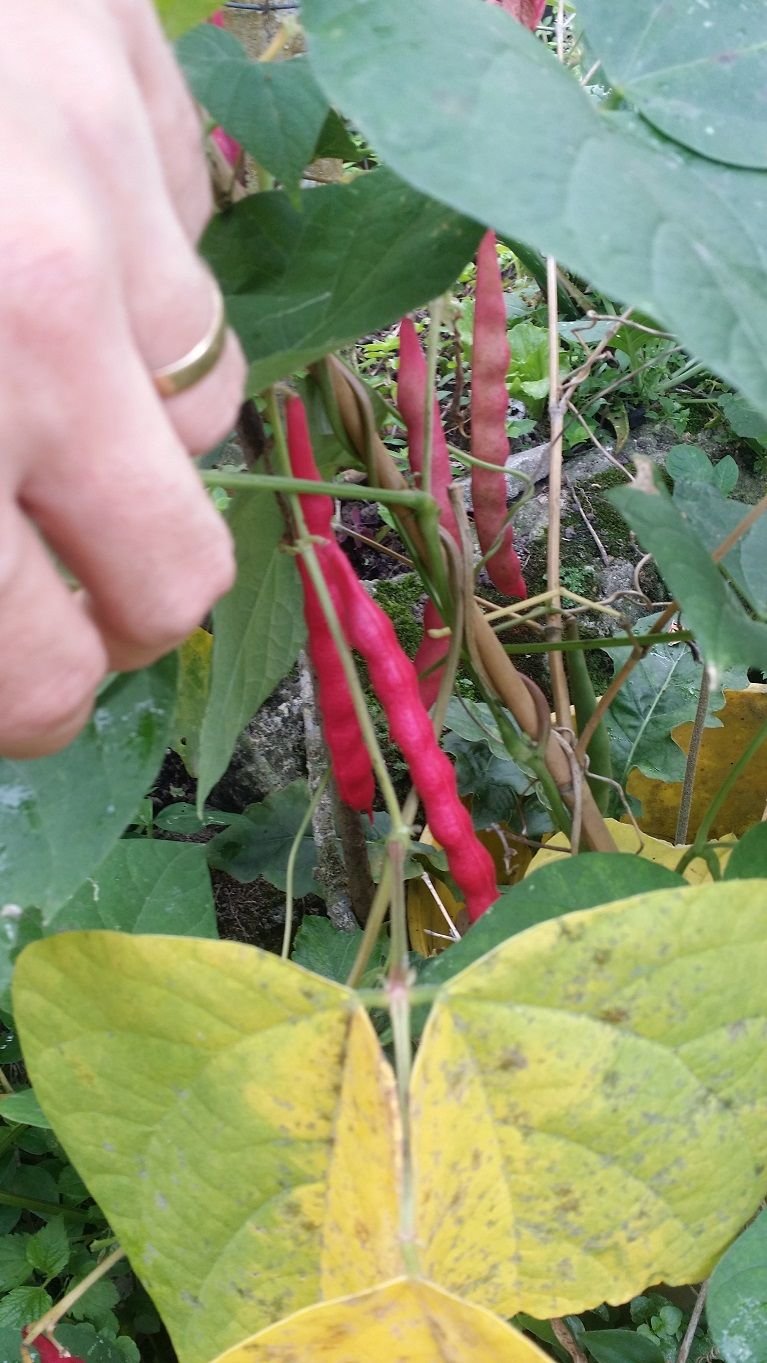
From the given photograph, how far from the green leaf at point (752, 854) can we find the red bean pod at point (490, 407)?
34 cm

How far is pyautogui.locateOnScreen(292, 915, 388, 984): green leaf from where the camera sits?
100cm

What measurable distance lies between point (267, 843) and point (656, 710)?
0.50 meters

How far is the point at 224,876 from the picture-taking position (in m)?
1.48

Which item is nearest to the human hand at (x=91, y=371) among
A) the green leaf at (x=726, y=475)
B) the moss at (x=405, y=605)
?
the moss at (x=405, y=605)

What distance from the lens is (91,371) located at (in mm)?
296

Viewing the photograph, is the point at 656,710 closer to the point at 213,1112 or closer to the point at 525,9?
the point at 525,9

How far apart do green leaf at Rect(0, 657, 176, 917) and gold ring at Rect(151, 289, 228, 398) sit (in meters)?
0.19

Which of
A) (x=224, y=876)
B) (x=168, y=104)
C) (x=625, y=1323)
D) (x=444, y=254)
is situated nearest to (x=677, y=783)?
(x=625, y=1323)

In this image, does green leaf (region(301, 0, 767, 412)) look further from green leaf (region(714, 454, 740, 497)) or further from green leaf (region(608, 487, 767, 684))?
green leaf (region(714, 454, 740, 497))

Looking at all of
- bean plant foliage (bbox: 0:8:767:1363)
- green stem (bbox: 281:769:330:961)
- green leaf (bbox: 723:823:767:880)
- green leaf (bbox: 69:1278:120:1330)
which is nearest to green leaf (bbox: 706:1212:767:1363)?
bean plant foliage (bbox: 0:8:767:1363)

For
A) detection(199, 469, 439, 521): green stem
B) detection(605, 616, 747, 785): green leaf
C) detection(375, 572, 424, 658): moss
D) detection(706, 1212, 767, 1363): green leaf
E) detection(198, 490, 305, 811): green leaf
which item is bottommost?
detection(375, 572, 424, 658): moss

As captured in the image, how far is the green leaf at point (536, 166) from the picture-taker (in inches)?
13.8

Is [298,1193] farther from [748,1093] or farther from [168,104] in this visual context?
[168,104]

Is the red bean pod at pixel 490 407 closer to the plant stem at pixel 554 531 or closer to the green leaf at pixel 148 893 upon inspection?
the plant stem at pixel 554 531
